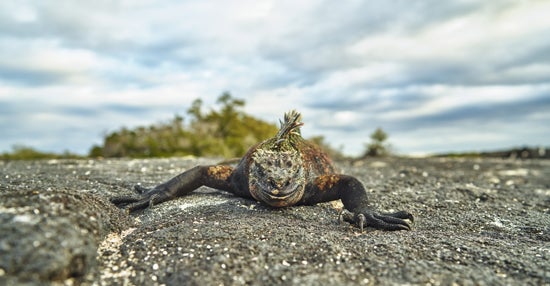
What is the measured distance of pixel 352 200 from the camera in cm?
376

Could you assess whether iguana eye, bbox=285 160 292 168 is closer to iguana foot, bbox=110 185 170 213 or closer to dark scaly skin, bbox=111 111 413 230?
dark scaly skin, bbox=111 111 413 230

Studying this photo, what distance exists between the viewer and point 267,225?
10.00ft

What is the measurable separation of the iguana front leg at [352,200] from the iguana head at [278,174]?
275 mm

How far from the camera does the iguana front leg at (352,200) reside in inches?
133

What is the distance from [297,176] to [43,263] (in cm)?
200

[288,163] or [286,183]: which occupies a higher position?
[288,163]

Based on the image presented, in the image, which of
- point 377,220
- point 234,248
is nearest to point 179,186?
point 234,248

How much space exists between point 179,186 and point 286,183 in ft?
4.07

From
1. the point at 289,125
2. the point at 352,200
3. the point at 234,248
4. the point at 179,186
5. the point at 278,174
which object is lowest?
the point at 234,248

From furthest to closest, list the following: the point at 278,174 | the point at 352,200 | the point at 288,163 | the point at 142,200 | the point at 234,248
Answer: the point at 142,200 < the point at 352,200 < the point at 288,163 < the point at 278,174 < the point at 234,248

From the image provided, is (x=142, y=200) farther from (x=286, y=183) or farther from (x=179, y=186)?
(x=286, y=183)

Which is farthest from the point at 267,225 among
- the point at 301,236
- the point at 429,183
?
the point at 429,183

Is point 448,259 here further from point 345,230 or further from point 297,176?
point 297,176

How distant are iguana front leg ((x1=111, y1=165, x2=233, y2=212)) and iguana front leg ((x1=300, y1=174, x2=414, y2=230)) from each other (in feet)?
2.82
